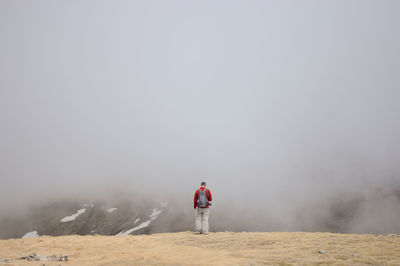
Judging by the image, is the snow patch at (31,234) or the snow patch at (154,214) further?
the snow patch at (154,214)

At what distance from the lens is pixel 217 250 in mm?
12883

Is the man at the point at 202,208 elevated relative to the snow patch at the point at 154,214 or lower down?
elevated

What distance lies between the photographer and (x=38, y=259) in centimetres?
1084

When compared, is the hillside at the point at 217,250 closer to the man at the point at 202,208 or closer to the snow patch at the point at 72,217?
the man at the point at 202,208

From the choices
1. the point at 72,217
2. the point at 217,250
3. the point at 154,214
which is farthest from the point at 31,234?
the point at 217,250

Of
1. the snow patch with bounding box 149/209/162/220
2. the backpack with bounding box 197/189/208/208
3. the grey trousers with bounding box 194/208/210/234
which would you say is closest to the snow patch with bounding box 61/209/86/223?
the snow patch with bounding box 149/209/162/220

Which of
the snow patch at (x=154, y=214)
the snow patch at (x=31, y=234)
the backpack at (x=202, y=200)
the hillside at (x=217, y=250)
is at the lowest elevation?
the snow patch at (x=31, y=234)

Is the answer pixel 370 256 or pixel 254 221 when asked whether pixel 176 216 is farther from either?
pixel 370 256

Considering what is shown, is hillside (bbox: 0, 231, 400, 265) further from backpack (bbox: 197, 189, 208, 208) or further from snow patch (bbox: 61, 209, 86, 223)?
snow patch (bbox: 61, 209, 86, 223)

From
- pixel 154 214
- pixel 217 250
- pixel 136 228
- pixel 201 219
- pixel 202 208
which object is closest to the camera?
pixel 217 250

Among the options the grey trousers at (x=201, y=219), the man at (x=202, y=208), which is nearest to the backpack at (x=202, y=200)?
the man at (x=202, y=208)

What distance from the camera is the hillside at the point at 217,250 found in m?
10.3

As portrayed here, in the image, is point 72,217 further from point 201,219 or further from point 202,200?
point 202,200

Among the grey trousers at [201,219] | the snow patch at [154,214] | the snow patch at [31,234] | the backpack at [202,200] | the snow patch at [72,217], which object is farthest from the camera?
the snow patch at [154,214]
